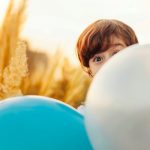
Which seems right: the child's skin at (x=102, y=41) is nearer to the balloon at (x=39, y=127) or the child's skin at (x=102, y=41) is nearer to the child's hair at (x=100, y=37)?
the child's hair at (x=100, y=37)

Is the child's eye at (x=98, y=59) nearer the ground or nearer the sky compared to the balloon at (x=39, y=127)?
nearer the ground

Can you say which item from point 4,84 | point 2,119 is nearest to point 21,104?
point 2,119

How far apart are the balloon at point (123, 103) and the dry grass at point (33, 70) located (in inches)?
127

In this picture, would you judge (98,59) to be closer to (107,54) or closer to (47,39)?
(107,54)

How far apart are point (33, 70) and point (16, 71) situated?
22 cm

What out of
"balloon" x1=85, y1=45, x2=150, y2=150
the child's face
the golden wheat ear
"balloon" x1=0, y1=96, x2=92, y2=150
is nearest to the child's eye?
the child's face

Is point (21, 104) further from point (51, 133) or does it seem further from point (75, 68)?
point (75, 68)

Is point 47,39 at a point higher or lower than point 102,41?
lower

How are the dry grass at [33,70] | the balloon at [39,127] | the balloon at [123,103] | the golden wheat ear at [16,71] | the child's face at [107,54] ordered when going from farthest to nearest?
the dry grass at [33,70]
the golden wheat ear at [16,71]
the child's face at [107,54]
the balloon at [39,127]
the balloon at [123,103]

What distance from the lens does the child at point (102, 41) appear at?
4.81 feet

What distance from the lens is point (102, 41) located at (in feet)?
4.82

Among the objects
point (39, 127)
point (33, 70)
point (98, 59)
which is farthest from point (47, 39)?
point (39, 127)

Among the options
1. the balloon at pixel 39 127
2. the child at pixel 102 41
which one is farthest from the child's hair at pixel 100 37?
the balloon at pixel 39 127

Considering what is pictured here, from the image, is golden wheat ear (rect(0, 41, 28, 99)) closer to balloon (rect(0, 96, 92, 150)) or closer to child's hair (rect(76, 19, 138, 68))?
child's hair (rect(76, 19, 138, 68))
